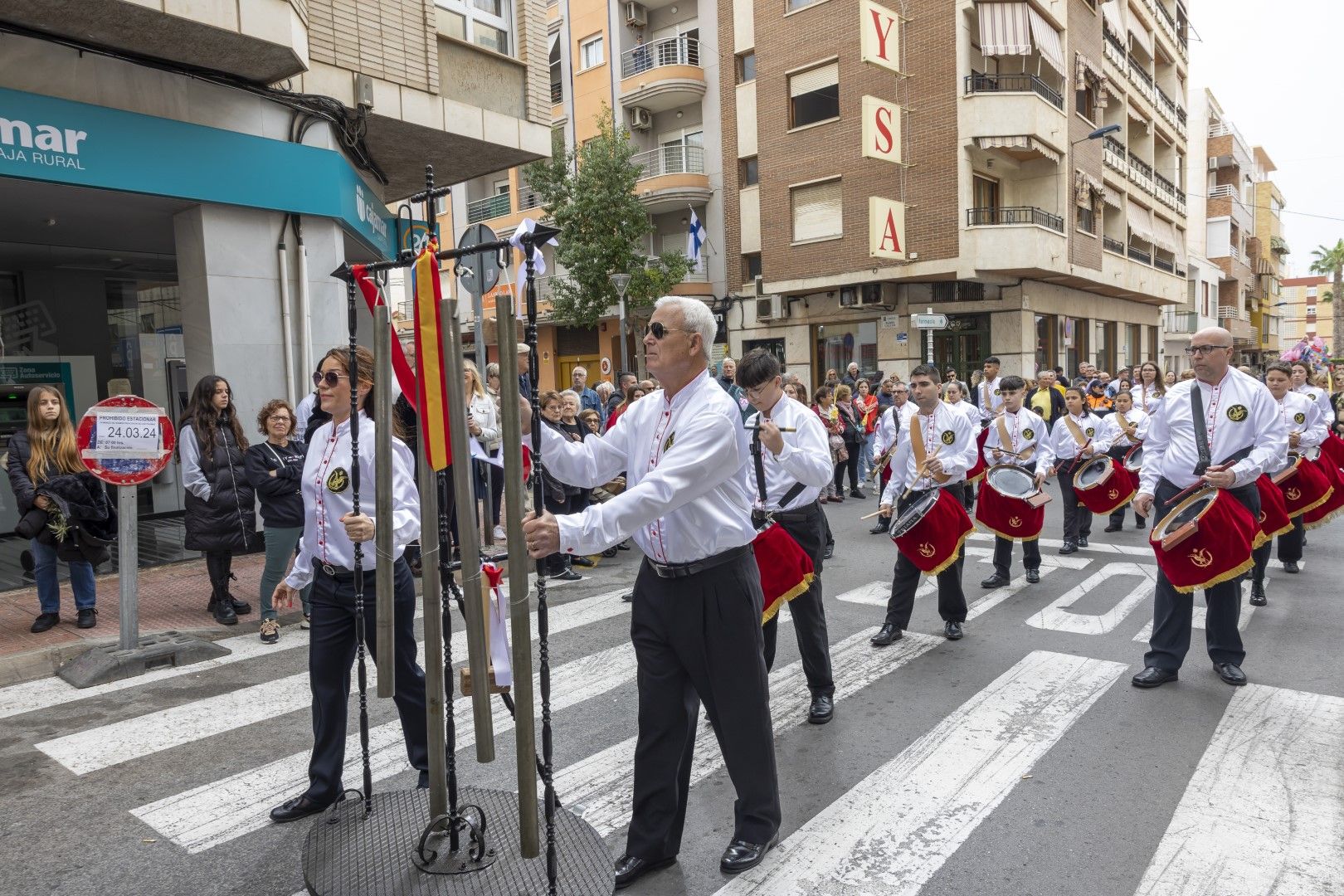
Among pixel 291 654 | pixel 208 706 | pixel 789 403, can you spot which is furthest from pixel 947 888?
pixel 291 654

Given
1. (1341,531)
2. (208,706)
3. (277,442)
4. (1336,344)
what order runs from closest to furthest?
(208,706)
(277,442)
(1341,531)
(1336,344)

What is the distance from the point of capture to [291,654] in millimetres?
6676

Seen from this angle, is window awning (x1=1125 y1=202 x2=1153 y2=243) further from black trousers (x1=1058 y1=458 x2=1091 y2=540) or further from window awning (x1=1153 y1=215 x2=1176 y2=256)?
black trousers (x1=1058 y1=458 x2=1091 y2=540)

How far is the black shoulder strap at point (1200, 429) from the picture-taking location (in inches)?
224

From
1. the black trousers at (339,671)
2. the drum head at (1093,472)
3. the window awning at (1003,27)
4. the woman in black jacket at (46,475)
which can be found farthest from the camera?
the window awning at (1003,27)

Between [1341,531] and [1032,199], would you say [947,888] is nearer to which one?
[1341,531]

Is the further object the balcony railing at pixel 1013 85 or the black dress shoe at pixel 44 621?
the balcony railing at pixel 1013 85

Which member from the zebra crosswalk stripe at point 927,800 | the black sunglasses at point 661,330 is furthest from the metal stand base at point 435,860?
the black sunglasses at point 661,330

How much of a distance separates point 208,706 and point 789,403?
3.96 metres

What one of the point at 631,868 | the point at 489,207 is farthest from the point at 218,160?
the point at 489,207

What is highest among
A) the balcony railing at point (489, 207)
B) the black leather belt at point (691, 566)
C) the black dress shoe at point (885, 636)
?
the balcony railing at point (489, 207)

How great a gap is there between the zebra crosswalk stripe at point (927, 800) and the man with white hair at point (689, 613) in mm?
213

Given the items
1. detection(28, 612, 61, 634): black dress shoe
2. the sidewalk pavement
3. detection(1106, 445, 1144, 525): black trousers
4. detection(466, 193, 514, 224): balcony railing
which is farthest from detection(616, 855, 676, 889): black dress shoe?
detection(466, 193, 514, 224): balcony railing

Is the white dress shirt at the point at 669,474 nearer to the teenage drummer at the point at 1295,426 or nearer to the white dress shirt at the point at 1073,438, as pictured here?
the teenage drummer at the point at 1295,426
